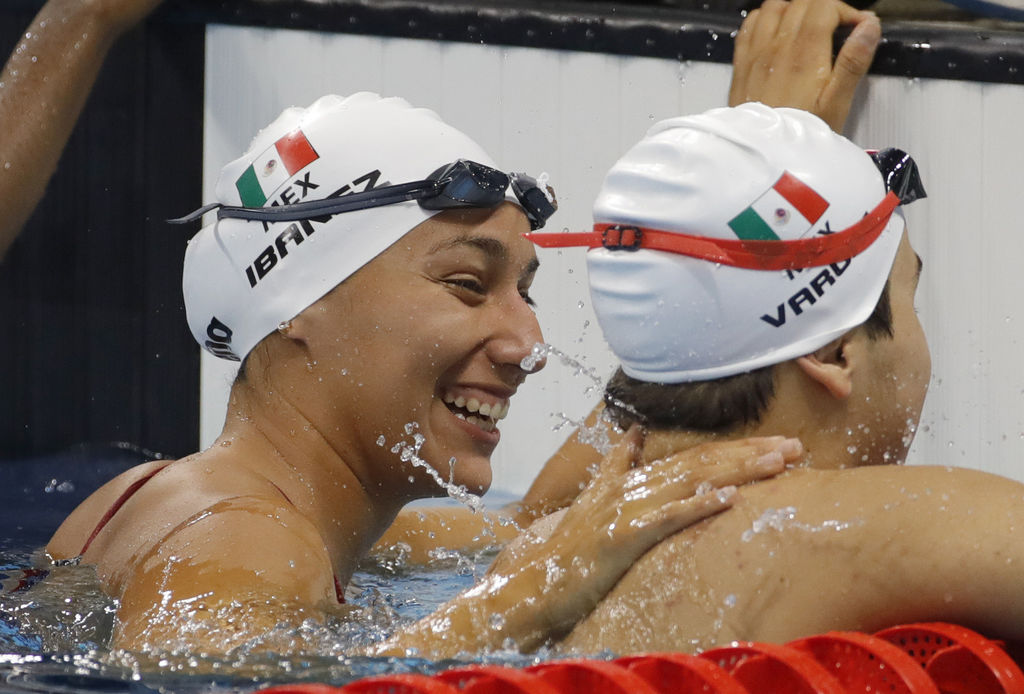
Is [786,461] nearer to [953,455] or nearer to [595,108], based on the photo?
[953,455]

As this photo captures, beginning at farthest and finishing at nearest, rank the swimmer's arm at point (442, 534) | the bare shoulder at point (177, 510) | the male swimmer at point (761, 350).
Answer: the swimmer's arm at point (442, 534) → the bare shoulder at point (177, 510) → the male swimmer at point (761, 350)

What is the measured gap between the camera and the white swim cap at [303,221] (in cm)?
262

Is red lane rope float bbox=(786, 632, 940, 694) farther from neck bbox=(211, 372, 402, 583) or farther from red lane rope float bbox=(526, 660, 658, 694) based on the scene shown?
neck bbox=(211, 372, 402, 583)

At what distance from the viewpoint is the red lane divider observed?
4.80 ft

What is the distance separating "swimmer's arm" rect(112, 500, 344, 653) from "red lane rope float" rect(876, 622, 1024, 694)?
87 centimetres

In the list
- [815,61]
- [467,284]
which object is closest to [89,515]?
[467,284]

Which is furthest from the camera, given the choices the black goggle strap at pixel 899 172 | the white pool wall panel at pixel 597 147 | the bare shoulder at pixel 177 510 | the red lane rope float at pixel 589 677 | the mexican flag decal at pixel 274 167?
the white pool wall panel at pixel 597 147

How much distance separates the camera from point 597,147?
387cm

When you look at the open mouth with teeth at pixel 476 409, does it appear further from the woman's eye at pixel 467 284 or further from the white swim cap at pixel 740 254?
the white swim cap at pixel 740 254

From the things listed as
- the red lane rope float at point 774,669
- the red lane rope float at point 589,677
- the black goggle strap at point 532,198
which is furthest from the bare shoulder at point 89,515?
the red lane rope float at point 774,669

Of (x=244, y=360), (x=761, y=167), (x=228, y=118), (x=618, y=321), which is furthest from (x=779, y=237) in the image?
(x=228, y=118)

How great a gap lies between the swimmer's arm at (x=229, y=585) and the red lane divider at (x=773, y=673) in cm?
45

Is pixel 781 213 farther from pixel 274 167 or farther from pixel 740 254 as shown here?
pixel 274 167

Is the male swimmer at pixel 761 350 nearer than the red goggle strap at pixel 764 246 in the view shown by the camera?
Yes
